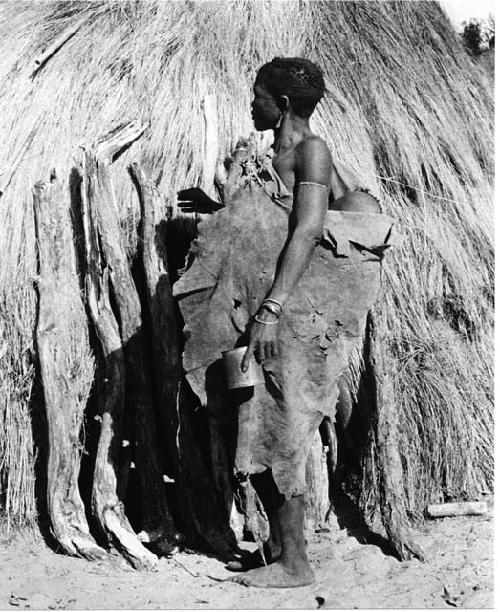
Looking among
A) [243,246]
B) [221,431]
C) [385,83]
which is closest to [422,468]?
[221,431]

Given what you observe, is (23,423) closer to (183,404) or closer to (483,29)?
(183,404)

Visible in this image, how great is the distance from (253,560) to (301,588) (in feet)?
1.26

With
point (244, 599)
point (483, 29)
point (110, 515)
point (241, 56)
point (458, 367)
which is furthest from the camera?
point (483, 29)

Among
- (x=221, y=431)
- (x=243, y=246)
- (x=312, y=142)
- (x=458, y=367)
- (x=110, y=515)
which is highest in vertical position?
→ (x=312, y=142)

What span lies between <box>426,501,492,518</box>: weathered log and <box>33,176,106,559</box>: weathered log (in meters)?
1.54

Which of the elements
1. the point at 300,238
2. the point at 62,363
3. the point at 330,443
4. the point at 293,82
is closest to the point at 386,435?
the point at 330,443

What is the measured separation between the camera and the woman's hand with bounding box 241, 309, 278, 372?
155 inches

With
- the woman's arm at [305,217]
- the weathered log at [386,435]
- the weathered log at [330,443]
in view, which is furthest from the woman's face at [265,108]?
the weathered log at [330,443]

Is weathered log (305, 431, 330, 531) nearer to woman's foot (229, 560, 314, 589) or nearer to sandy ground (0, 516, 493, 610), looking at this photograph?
sandy ground (0, 516, 493, 610)

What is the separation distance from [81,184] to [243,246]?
1259 millimetres

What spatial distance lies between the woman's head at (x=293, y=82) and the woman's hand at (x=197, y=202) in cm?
64

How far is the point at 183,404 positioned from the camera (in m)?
4.79

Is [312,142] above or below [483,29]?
below

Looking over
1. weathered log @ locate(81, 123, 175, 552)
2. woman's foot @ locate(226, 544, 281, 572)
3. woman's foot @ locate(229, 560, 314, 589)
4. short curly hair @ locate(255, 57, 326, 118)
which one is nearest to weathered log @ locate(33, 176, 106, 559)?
weathered log @ locate(81, 123, 175, 552)
